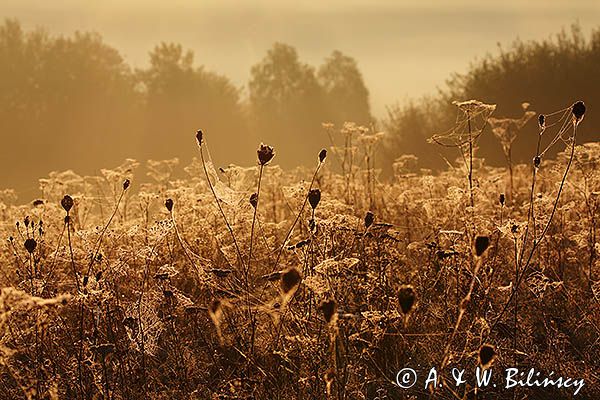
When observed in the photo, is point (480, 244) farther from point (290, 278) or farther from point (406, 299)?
point (290, 278)

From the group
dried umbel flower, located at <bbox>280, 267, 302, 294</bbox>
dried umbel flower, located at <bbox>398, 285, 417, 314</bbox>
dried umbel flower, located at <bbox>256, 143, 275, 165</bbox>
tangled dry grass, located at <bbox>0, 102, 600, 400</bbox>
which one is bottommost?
tangled dry grass, located at <bbox>0, 102, 600, 400</bbox>

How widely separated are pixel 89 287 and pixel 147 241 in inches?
48.0

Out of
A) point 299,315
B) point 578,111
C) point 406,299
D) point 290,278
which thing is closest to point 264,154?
point 299,315

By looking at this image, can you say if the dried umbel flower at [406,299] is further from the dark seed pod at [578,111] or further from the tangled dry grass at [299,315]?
the dark seed pod at [578,111]

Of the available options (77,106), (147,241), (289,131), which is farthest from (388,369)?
(289,131)

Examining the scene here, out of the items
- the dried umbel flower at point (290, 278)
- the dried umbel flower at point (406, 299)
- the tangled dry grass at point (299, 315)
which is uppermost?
the dried umbel flower at point (290, 278)

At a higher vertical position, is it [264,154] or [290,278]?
[264,154]

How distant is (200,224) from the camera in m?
4.49

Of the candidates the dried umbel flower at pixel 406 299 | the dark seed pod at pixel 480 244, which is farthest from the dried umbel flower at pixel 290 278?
the dark seed pod at pixel 480 244

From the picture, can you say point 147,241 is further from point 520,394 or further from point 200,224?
point 520,394

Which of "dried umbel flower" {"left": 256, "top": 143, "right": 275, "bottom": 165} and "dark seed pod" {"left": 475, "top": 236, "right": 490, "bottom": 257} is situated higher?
"dried umbel flower" {"left": 256, "top": 143, "right": 275, "bottom": 165}

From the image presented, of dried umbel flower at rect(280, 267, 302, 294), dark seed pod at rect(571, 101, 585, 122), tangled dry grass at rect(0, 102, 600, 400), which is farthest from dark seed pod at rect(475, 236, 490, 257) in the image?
dark seed pod at rect(571, 101, 585, 122)

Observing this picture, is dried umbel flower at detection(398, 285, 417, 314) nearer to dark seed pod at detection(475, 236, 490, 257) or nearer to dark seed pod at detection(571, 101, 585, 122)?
dark seed pod at detection(475, 236, 490, 257)

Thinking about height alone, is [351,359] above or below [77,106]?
below
